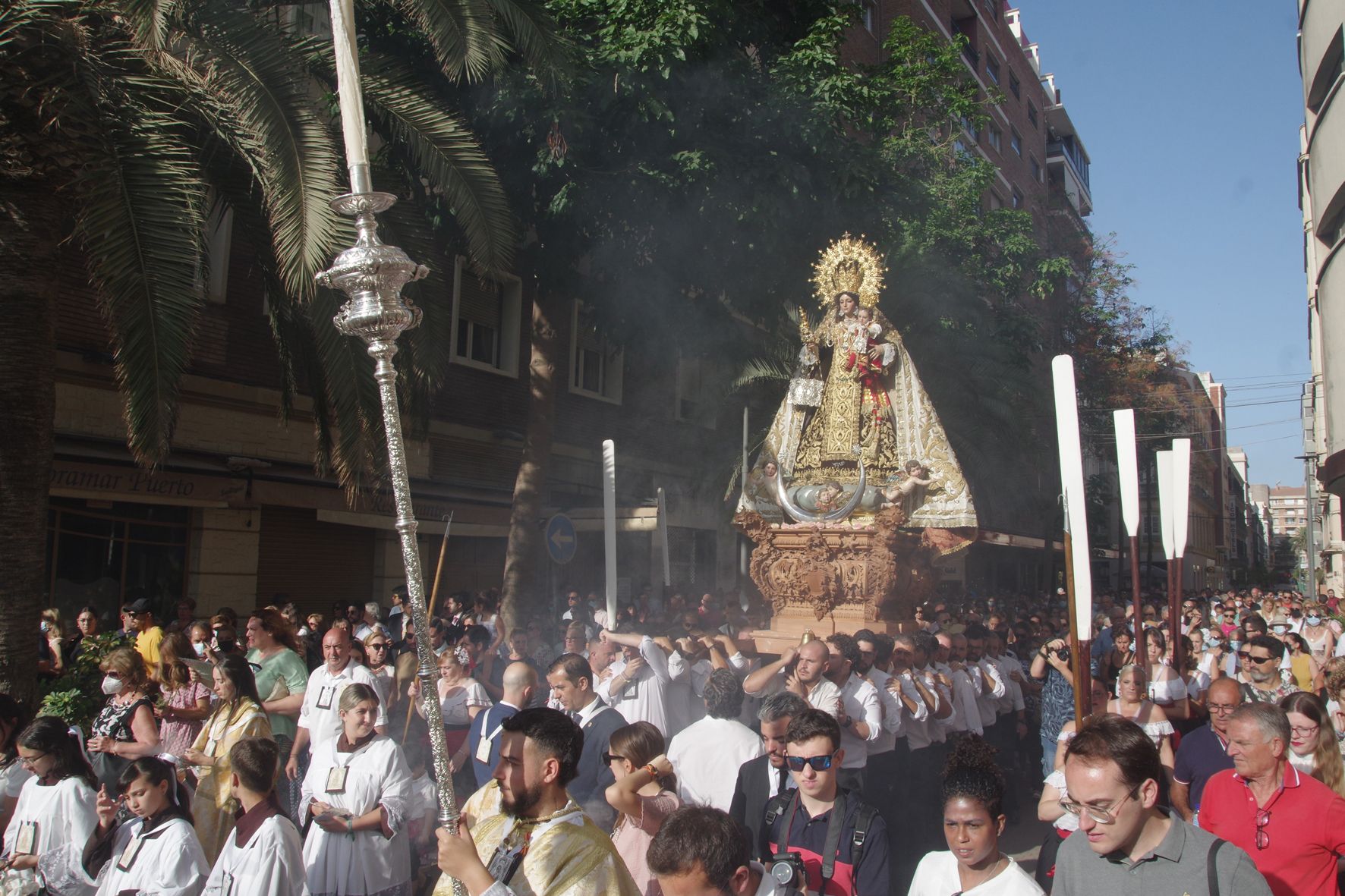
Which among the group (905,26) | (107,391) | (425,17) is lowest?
(107,391)

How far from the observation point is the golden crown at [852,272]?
9.70 metres

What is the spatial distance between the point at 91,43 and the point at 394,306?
5.30m

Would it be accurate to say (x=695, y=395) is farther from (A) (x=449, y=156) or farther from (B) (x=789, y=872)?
(B) (x=789, y=872)

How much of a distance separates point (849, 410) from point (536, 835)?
694cm

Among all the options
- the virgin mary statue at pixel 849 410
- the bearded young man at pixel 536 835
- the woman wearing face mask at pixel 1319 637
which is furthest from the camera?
the woman wearing face mask at pixel 1319 637

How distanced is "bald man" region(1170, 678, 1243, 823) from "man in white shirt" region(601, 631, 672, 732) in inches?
105

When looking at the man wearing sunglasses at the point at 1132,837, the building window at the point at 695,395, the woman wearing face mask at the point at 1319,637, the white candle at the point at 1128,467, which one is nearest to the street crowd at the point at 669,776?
the man wearing sunglasses at the point at 1132,837

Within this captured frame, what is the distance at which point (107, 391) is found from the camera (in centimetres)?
1222

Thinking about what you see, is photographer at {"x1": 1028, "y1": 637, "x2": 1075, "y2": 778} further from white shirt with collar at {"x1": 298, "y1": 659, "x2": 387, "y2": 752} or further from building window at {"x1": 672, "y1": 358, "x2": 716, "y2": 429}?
building window at {"x1": 672, "y1": 358, "x2": 716, "y2": 429}

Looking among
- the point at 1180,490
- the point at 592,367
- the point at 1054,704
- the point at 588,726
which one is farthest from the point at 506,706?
the point at 592,367

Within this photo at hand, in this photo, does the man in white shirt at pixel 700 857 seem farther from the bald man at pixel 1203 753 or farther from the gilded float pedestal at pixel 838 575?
the gilded float pedestal at pixel 838 575

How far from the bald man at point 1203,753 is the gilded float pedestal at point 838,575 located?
361 cm

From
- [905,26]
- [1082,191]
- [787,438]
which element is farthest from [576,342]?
[1082,191]

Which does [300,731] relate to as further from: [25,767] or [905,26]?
[905,26]
